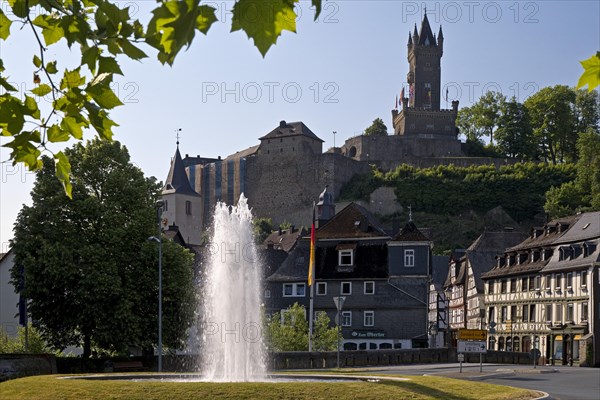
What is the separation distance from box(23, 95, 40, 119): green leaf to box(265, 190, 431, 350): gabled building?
189 ft

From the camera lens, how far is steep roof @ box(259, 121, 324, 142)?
141875 millimetres

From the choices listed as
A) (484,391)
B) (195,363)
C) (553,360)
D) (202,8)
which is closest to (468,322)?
(553,360)

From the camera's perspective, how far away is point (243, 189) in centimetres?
14200

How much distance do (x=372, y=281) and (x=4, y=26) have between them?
58.9 metres

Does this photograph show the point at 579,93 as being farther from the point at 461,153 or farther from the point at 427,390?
the point at 427,390

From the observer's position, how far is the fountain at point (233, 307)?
3284 cm

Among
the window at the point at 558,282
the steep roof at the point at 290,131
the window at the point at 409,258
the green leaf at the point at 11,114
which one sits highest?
the steep roof at the point at 290,131

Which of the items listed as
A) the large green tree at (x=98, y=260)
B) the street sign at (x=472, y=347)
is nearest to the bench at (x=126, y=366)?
the large green tree at (x=98, y=260)

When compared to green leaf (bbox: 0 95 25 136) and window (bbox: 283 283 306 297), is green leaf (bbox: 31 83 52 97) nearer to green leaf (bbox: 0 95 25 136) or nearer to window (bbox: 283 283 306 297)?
green leaf (bbox: 0 95 25 136)

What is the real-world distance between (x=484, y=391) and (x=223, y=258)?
12596mm

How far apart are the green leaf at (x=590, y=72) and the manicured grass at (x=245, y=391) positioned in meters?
18.0

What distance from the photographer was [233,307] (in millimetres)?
35250

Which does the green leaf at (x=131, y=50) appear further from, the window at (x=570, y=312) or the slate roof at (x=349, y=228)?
the window at (x=570, y=312)

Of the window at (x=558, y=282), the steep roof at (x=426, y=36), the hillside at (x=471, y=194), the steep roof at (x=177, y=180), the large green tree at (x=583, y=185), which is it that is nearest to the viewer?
the window at (x=558, y=282)
